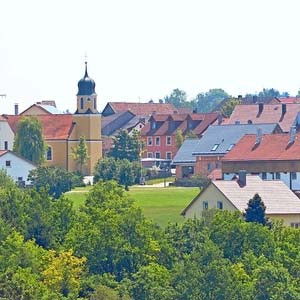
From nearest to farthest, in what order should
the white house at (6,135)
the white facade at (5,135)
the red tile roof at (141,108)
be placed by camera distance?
the white house at (6,135)
the white facade at (5,135)
the red tile roof at (141,108)

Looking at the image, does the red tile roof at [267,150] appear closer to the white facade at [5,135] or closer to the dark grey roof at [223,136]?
the dark grey roof at [223,136]

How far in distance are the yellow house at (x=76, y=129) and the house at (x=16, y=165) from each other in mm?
11189

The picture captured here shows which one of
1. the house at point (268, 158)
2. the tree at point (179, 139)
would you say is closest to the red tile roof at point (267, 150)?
the house at point (268, 158)

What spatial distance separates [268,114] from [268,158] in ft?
107

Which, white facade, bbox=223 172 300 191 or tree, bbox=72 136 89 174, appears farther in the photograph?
tree, bbox=72 136 89 174

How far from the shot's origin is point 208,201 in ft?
257

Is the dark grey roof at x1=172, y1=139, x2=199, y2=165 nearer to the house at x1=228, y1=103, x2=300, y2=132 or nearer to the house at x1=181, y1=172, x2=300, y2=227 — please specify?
the house at x1=228, y1=103, x2=300, y2=132

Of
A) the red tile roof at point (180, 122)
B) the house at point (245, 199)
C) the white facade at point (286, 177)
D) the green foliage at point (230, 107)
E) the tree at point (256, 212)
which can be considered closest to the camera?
the tree at point (256, 212)

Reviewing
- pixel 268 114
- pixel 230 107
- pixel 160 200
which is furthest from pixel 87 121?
pixel 160 200

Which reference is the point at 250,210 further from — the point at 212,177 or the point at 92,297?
the point at 212,177

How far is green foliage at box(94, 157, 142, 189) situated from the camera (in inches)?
4085

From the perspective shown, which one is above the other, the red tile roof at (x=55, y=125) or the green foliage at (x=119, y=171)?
Result: the red tile roof at (x=55, y=125)

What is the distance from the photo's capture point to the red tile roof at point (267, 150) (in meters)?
91.7

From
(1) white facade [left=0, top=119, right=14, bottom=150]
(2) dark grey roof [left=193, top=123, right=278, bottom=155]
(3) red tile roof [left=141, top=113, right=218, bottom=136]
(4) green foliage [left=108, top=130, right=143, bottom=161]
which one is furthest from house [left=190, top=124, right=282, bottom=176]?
(3) red tile roof [left=141, top=113, right=218, bottom=136]
